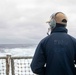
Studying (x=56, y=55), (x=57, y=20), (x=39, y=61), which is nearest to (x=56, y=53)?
(x=56, y=55)

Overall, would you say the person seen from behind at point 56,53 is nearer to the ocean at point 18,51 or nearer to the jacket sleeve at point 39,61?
the jacket sleeve at point 39,61

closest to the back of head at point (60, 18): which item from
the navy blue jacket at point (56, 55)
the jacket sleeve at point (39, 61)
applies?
the navy blue jacket at point (56, 55)

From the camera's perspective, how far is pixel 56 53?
15.3ft

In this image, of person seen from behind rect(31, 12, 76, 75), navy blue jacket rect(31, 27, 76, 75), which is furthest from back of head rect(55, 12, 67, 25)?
navy blue jacket rect(31, 27, 76, 75)

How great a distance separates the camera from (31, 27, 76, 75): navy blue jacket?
183 inches

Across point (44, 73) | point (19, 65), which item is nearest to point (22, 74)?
point (19, 65)

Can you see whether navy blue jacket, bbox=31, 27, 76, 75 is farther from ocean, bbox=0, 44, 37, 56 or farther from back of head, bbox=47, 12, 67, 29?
ocean, bbox=0, 44, 37, 56

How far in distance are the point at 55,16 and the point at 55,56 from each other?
57 centimetres

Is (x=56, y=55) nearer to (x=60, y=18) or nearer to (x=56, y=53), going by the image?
(x=56, y=53)

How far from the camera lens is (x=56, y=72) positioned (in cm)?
470

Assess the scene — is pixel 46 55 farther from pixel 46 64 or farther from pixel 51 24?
pixel 51 24

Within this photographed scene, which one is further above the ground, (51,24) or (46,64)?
(51,24)

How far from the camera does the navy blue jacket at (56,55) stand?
15.3 feet

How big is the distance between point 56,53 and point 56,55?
3 cm
